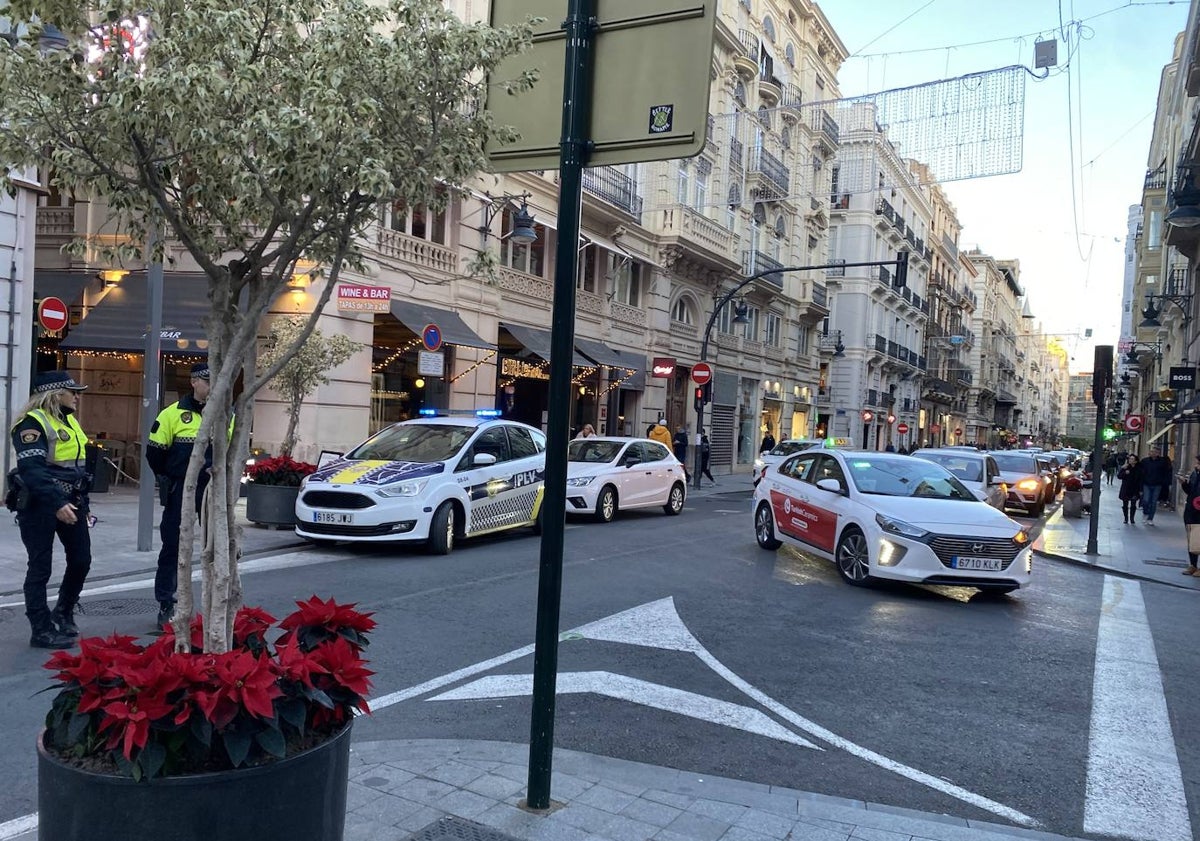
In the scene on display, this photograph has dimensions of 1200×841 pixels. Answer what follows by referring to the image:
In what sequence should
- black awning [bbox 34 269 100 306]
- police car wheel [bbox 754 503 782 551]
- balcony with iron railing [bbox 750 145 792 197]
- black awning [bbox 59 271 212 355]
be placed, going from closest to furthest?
police car wheel [bbox 754 503 782 551] < black awning [bbox 59 271 212 355] < black awning [bbox 34 269 100 306] < balcony with iron railing [bbox 750 145 792 197]

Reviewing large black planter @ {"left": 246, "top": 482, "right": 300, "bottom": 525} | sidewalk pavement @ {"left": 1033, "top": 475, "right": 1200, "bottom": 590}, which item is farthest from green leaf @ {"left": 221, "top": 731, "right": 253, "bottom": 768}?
sidewalk pavement @ {"left": 1033, "top": 475, "right": 1200, "bottom": 590}

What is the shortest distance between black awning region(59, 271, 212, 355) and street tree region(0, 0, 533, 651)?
12.8 m

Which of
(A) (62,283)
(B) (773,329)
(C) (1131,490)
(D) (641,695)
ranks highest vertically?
(B) (773,329)

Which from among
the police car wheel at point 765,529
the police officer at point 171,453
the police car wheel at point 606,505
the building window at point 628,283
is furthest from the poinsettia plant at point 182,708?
the building window at point 628,283

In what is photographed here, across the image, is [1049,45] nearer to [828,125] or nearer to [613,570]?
[613,570]

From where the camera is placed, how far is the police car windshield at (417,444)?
1149 centimetres

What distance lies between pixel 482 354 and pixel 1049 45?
13.1 m

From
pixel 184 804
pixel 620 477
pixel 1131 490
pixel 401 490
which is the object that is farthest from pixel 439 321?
pixel 1131 490

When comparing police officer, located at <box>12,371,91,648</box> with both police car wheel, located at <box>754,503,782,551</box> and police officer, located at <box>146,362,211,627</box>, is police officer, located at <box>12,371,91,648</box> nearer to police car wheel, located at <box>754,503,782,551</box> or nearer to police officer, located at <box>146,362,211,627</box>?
police officer, located at <box>146,362,211,627</box>

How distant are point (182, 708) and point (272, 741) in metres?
0.27

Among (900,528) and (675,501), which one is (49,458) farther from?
(675,501)

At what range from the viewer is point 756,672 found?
20.6 feet

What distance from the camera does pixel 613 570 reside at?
33.6 feet

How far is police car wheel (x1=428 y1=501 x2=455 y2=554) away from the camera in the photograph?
10.7 m
